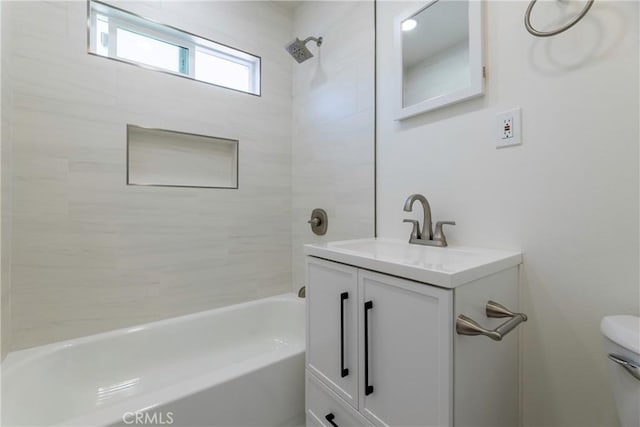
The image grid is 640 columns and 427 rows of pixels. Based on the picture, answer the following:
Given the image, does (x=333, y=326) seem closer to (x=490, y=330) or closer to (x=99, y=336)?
(x=490, y=330)

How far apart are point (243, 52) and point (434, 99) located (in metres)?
1.41

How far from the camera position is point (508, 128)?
3.40ft

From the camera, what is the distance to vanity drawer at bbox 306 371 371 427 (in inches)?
39.2

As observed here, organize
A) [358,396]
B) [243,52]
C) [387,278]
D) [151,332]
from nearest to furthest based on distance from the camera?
[387,278] → [358,396] → [151,332] → [243,52]

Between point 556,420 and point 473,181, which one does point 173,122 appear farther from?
point 556,420

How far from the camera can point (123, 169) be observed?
5.15 feet

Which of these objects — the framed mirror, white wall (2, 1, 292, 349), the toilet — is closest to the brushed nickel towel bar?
the toilet

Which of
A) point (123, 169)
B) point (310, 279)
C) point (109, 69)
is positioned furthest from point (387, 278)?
point (109, 69)

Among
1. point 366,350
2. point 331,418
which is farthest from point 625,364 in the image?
point 331,418

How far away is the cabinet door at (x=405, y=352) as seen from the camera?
0.72 meters

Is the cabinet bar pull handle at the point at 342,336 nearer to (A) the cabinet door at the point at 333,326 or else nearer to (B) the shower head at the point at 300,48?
(A) the cabinet door at the point at 333,326

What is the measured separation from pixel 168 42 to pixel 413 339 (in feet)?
6.94

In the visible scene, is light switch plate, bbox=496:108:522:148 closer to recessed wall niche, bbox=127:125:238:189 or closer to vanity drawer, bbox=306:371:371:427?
vanity drawer, bbox=306:371:371:427

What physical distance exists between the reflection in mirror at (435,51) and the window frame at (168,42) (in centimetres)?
111
